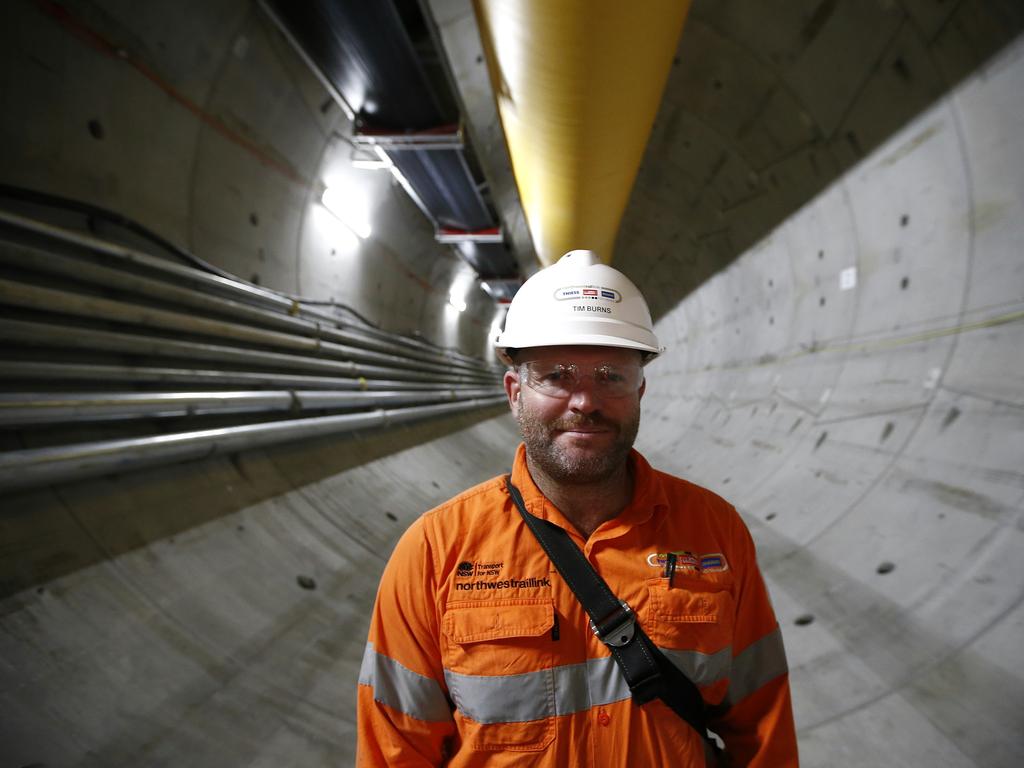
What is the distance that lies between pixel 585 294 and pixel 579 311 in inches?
2.2

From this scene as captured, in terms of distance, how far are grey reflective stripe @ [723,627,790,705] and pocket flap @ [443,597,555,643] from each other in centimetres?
55

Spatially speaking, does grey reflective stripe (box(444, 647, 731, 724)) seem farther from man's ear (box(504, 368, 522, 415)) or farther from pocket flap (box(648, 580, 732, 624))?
man's ear (box(504, 368, 522, 415))

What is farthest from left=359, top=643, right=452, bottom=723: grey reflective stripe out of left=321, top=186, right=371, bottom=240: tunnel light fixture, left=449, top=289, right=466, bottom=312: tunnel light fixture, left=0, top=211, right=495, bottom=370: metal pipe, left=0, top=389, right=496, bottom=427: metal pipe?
left=449, top=289, right=466, bottom=312: tunnel light fixture

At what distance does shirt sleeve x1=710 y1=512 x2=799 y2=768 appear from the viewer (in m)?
1.16

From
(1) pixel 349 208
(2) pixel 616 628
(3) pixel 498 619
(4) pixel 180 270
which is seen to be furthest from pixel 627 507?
(1) pixel 349 208

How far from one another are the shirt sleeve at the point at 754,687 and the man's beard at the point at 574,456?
407 millimetres

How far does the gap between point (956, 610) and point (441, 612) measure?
1.83 metres

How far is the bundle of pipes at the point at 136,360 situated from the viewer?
182 centimetres

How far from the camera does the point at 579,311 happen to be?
1.32 metres

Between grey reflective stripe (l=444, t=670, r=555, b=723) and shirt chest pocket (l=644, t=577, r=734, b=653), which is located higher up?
shirt chest pocket (l=644, t=577, r=734, b=653)

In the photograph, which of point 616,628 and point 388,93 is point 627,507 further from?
point 388,93

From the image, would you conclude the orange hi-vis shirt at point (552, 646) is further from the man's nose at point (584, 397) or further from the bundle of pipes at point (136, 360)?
the bundle of pipes at point (136, 360)

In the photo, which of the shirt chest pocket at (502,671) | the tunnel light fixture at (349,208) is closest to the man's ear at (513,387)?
the shirt chest pocket at (502,671)

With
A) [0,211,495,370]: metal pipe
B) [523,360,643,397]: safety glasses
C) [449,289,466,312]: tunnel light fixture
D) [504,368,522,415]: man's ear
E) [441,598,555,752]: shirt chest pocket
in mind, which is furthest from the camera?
[449,289,466,312]: tunnel light fixture
